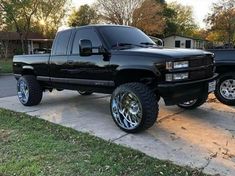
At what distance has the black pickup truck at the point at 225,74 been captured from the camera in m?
7.91

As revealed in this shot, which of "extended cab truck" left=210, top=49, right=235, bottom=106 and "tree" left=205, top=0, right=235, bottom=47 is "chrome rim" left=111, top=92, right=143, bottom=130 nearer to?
"extended cab truck" left=210, top=49, right=235, bottom=106

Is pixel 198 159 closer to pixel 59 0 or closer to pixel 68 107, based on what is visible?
pixel 68 107

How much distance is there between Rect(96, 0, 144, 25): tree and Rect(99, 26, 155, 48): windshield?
40.3 meters

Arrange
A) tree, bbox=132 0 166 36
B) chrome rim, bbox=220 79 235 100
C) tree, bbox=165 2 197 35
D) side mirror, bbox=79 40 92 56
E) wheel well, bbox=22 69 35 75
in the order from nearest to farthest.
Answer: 1. side mirror, bbox=79 40 92 56
2. chrome rim, bbox=220 79 235 100
3. wheel well, bbox=22 69 35 75
4. tree, bbox=132 0 166 36
5. tree, bbox=165 2 197 35

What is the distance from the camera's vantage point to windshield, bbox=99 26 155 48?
6660 millimetres

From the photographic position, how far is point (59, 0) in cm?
4419

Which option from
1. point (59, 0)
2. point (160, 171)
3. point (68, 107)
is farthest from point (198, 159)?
point (59, 0)

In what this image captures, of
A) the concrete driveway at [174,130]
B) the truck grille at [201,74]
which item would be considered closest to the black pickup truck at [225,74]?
the concrete driveway at [174,130]

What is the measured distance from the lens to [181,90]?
5668 millimetres

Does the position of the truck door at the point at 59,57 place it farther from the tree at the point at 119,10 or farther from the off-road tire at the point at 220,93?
the tree at the point at 119,10

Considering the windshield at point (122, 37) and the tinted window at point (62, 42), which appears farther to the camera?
the tinted window at point (62, 42)

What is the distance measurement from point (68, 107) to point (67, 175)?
407 cm

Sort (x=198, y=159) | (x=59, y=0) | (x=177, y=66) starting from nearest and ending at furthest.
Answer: (x=198, y=159)
(x=177, y=66)
(x=59, y=0)

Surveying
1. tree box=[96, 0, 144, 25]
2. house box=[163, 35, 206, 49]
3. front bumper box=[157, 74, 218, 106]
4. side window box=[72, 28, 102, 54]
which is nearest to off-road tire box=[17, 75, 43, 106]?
side window box=[72, 28, 102, 54]
